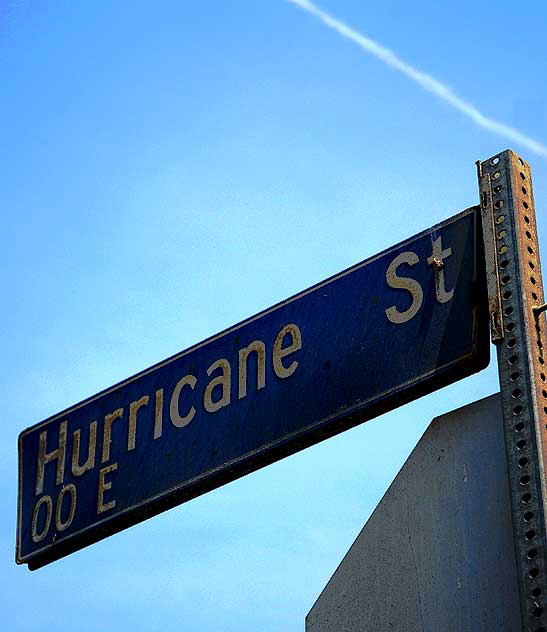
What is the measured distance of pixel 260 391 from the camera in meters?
4.14

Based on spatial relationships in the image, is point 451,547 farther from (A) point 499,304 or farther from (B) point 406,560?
(A) point 499,304

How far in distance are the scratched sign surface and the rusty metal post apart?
8 centimetres

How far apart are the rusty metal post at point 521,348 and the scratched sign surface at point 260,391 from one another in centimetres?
8

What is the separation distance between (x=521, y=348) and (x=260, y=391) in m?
1.02

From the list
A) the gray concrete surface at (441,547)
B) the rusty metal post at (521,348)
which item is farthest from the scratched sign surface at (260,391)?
the gray concrete surface at (441,547)

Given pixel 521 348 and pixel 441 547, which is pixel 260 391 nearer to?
pixel 441 547

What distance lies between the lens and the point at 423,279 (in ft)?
12.4

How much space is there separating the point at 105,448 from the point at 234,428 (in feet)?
2.43

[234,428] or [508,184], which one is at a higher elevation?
[508,184]

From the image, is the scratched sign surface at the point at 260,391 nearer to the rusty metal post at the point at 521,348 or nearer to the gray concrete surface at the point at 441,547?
the rusty metal post at the point at 521,348

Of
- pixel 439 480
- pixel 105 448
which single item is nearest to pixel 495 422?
pixel 439 480

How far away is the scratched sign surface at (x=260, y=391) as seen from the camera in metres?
3.69

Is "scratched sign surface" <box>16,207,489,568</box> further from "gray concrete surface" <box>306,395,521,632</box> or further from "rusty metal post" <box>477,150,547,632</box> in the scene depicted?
"gray concrete surface" <box>306,395,521,632</box>

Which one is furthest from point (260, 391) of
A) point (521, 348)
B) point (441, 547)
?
point (521, 348)
